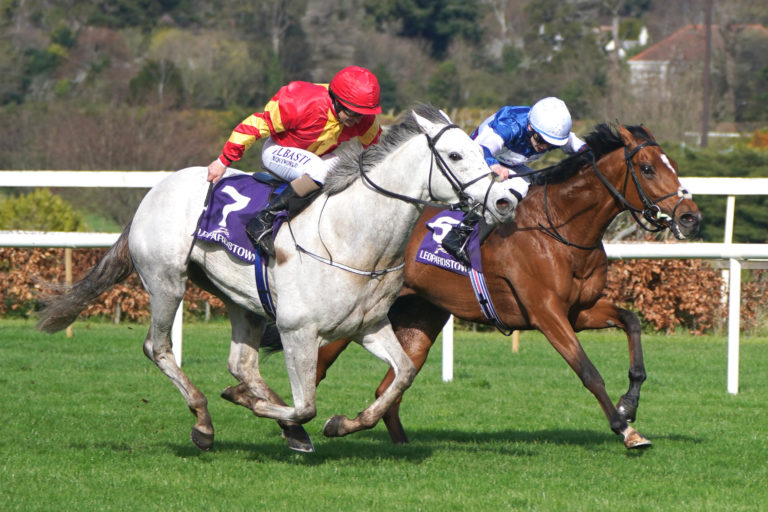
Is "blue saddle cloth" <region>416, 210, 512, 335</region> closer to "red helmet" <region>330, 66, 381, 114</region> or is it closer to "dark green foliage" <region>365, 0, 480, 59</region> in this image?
"red helmet" <region>330, 66, 381, 114</region>

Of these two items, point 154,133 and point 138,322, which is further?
point 154,133

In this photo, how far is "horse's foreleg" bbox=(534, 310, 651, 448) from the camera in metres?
5.00

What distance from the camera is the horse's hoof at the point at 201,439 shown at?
5.15m

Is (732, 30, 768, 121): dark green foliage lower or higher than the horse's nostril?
lower

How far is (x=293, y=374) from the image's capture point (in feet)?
16.0

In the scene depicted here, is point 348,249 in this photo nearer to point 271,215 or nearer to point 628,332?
point 271,215

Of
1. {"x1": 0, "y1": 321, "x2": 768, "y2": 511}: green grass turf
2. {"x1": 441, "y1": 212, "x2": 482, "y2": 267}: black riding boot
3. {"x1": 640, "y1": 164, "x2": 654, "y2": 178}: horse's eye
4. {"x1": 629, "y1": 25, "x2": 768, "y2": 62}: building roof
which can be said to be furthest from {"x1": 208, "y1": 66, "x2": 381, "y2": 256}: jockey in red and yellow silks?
{"x1": 629, "y1": 25, "x2": 768, "y2": 62}: building roof

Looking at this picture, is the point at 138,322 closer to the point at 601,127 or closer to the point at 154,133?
the point at 601,127

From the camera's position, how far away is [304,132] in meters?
5.07

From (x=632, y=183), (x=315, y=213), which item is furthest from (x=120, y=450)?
(x=632, y=183)

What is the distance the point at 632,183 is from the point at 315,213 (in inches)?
59.5

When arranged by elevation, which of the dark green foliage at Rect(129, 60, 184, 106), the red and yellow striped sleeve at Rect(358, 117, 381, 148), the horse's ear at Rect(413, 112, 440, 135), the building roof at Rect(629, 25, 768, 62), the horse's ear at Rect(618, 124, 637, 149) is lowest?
the building roof at Rect(629, 25, 768, 62)

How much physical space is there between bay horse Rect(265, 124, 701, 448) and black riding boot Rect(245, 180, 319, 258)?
3.04 feet

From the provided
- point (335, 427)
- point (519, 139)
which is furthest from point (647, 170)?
point (335, 427)
